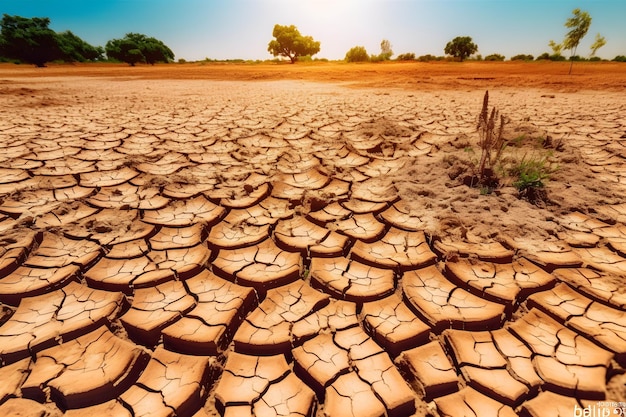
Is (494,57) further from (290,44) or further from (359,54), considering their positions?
(290,44)

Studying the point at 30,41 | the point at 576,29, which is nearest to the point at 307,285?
the point at 576,29

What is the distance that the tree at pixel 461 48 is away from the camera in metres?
24.8

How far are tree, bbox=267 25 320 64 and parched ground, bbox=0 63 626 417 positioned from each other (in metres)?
34.7

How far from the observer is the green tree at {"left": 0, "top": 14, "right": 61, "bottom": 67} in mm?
19719

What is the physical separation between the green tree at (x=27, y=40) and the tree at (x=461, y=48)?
2975 centimetres

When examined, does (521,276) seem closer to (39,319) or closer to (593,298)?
(593,298)

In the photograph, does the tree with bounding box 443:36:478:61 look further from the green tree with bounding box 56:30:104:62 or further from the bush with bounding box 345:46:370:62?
the green tree with bounding box 56:30:104:62

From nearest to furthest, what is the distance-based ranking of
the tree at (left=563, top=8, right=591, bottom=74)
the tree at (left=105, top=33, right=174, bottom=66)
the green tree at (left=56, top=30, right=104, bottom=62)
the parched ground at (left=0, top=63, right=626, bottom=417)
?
1. the parched ground at (left=0, top=63, right=626, bottom=417)
2. the tree at (left=563, top=8, right=591, bottom=74)
3. the green tree at (left=56, top=30, right=104, bottom=62)
4. the tree at (left=105, top=33, right=174, bottom=66)

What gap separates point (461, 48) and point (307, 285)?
98.6ft

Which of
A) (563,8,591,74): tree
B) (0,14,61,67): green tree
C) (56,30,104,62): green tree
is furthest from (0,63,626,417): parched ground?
(56,30,104,62): green tree

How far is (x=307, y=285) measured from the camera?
56.8 inches

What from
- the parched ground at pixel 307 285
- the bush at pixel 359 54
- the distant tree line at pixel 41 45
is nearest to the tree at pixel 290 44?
the bush at pixel 359 54

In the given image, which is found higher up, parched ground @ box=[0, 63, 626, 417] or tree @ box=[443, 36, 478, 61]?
tree @ box=[443, 36, 478, 61]

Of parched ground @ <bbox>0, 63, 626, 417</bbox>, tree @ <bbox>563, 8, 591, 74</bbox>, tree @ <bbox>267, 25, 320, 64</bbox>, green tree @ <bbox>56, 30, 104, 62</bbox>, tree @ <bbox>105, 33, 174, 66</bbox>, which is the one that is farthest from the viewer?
tree @ <bbox>267, 25, 320, 64</bbox>
